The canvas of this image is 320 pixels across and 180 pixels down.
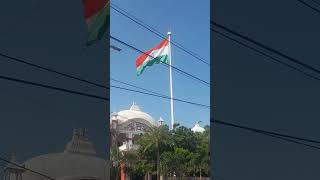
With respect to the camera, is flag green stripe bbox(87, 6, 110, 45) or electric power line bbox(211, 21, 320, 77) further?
electric power line bbox(211, 21, 320, 77)

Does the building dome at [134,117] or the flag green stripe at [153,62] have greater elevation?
the flag green stripe at [153,62]

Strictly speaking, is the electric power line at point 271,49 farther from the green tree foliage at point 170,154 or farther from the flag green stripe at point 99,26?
the green tree foliage at point 170,154

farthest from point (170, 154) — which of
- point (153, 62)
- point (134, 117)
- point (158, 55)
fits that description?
point (153, 62)

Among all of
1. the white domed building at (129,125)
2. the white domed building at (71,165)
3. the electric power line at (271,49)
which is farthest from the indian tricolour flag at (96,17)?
the white domed building at (129,125)

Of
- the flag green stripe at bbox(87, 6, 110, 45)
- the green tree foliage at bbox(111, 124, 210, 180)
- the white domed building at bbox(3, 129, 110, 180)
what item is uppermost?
the flag green stripe at bbox(87, 6, 110, 45)

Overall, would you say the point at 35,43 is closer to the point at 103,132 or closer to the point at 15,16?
the point at 15,16

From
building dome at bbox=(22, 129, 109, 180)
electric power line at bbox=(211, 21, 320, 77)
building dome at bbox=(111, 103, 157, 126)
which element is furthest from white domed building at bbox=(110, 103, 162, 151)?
building dome at bbox=(22, 129, 109, 180)

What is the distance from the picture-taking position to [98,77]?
2.44 metres

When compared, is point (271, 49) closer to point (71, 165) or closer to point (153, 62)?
point (153, 62)

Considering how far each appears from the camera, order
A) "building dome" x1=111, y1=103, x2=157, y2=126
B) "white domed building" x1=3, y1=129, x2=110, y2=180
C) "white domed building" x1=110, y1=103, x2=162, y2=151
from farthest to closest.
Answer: "white domed building" x1=110, y1=103, x2=162, y2=151, "building dome" x1=111, y1=103, x2=157, y2=126, "white domed building" x1=3, y1=129, x2=110, y2=180

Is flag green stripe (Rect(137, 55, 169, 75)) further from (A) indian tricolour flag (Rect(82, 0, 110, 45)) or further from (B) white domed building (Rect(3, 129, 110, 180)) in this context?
(B) white domed building (Rect(3, 129, 110, 180))

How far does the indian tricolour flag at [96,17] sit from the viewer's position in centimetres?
236

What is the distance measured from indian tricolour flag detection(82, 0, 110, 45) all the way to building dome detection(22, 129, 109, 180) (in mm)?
555

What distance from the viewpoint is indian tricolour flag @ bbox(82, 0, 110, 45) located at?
236 centimetres
